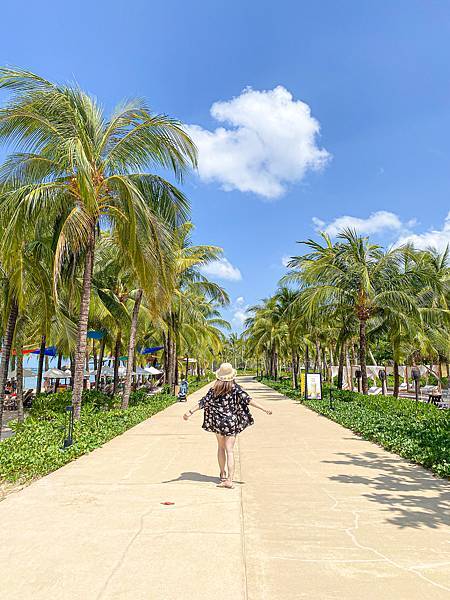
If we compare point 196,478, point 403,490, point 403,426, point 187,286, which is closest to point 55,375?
point 187,286

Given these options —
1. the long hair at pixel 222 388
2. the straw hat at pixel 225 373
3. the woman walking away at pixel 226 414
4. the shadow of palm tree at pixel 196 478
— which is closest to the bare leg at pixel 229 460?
the woman walking away at pixel 226 414

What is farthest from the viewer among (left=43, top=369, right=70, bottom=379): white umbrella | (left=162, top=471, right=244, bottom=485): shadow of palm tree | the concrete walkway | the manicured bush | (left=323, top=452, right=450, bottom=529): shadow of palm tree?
(left=43, top=369, right=70, bottom=379): white umbrella

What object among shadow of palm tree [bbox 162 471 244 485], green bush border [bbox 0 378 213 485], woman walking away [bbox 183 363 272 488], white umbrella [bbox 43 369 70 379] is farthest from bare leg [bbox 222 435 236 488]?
white umbrella [bbox 43 369 70 379]

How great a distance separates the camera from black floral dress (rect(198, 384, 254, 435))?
626 centimetres

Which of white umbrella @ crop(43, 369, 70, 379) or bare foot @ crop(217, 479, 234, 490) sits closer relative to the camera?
bare foot @ crop(217, 479, 234, 490)

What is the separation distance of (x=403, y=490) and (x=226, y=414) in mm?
2437

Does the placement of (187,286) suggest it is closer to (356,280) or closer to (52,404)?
(356,280)

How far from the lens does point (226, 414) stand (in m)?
6.31

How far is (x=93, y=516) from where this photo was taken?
16.5 ft

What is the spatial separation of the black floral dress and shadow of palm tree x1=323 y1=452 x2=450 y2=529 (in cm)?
169

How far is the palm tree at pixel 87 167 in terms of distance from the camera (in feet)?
33.0

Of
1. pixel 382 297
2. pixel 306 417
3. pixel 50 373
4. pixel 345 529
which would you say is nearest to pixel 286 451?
pixel 345 529

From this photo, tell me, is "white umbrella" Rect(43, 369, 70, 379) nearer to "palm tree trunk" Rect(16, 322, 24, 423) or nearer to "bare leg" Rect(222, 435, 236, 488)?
"palm tree trunk" Rect(16, 322, 24, 423)

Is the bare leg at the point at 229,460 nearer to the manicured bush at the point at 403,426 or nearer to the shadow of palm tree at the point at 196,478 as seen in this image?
the shadow of palm tree at the point at 196,478
